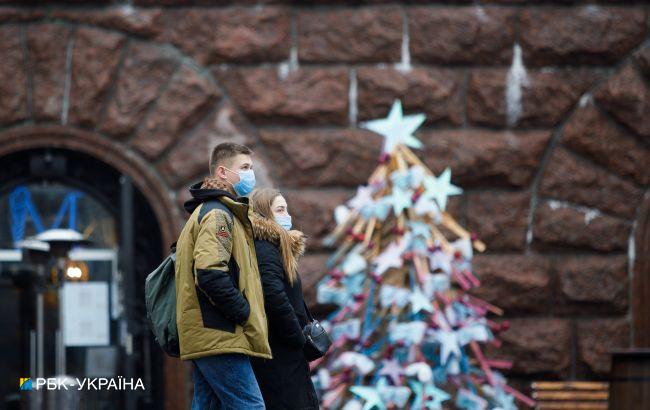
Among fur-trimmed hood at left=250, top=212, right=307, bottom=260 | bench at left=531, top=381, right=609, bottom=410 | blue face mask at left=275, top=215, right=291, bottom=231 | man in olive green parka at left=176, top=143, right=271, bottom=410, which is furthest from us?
bench at left=531, top=381, right=609, bottom=410

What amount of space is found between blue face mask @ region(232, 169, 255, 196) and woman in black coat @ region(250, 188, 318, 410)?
18 cm

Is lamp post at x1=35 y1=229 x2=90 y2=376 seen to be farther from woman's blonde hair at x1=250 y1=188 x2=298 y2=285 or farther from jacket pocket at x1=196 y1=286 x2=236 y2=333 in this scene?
jacket pocket at x1=196 y1=286 x2=236 y2=333

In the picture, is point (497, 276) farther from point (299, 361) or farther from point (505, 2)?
point (299, 361)

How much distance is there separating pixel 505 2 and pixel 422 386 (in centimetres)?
270

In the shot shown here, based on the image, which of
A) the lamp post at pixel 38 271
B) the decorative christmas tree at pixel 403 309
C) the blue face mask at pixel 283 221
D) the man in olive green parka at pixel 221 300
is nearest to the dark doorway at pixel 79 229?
the lamp post at pixel 38 271

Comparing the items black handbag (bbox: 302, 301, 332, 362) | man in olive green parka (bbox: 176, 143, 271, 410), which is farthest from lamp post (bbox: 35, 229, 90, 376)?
man in olive green parka (bbox: 176, 143, 271, 410)

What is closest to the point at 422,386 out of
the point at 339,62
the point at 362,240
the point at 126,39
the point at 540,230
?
the point at 362,240

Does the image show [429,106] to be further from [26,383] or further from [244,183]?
[244,183]

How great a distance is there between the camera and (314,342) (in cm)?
590

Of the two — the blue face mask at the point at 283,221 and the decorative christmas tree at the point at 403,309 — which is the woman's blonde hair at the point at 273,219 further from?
the decorative christmas tree at the point at 403,309

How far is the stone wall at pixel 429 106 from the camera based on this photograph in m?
8.59

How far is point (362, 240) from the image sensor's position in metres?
7.89

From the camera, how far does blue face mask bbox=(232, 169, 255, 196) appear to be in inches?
224

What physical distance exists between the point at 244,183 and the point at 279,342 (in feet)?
2.24
